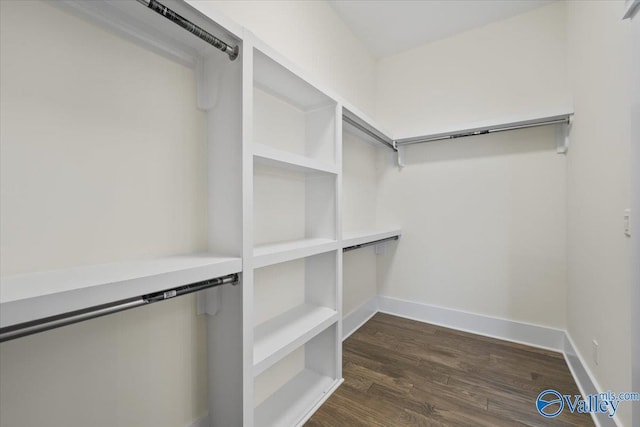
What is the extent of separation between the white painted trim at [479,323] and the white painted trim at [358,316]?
0.13 meters

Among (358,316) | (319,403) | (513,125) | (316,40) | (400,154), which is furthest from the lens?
(400,154)

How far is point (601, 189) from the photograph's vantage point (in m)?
1.37

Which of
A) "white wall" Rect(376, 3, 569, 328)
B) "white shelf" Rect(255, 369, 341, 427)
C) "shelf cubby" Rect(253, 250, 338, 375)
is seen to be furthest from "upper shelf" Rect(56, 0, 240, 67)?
"white wall" Rect(376, 3, 569, 328)

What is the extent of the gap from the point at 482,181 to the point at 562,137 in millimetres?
604

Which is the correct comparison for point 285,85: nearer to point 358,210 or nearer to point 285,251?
point 285,251

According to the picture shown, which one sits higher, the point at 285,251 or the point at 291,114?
the point at 291,114

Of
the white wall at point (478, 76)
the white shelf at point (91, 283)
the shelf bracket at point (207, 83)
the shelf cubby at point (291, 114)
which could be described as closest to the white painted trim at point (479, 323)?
the white wall at point (478, 76)

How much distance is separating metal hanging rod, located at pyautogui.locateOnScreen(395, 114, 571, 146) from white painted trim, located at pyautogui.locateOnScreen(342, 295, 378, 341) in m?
1.63

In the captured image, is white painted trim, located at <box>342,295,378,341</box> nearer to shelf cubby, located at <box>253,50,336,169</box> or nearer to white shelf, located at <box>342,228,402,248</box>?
white shelf, located at <box>342,228,402,248</box>

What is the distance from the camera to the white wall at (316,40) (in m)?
1.44

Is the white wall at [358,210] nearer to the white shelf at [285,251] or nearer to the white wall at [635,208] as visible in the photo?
the white shelf at [285,251]

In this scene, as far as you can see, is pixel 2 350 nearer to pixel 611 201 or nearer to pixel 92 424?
pixel 92 424

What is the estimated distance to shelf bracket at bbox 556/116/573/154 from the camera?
1.97m

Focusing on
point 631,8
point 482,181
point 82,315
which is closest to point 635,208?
point 631,8
